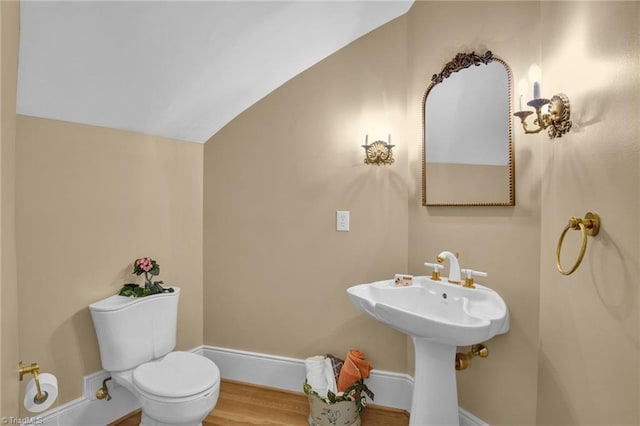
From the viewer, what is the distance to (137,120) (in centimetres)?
203

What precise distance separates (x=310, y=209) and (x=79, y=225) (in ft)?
4.27

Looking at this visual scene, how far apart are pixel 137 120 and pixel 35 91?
518 mm

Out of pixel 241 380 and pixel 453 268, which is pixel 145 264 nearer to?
pixel 241 380

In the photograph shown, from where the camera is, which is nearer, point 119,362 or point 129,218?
point 119,362

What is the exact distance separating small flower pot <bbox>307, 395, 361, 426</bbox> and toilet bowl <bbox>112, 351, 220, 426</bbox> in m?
0.57

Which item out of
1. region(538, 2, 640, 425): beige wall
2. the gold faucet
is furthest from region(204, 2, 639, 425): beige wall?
the gold faucet

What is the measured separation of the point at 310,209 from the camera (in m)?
2.32

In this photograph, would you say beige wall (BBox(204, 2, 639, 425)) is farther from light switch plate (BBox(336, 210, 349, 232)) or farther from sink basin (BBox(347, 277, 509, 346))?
sink basin (BBox(347, 277, 509, 346))

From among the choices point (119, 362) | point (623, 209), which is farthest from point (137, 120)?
point (623, 209)

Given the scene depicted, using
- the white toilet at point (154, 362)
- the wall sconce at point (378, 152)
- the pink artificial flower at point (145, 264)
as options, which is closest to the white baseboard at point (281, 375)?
the white toilet at point (154, 362)

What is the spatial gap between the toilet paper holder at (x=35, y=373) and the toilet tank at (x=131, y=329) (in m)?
0.93

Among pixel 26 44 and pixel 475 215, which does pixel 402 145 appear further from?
pixel 26 44

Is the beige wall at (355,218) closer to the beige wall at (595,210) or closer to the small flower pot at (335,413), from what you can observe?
the beige wall at (595,210)

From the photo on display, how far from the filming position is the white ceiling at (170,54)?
142 cm
